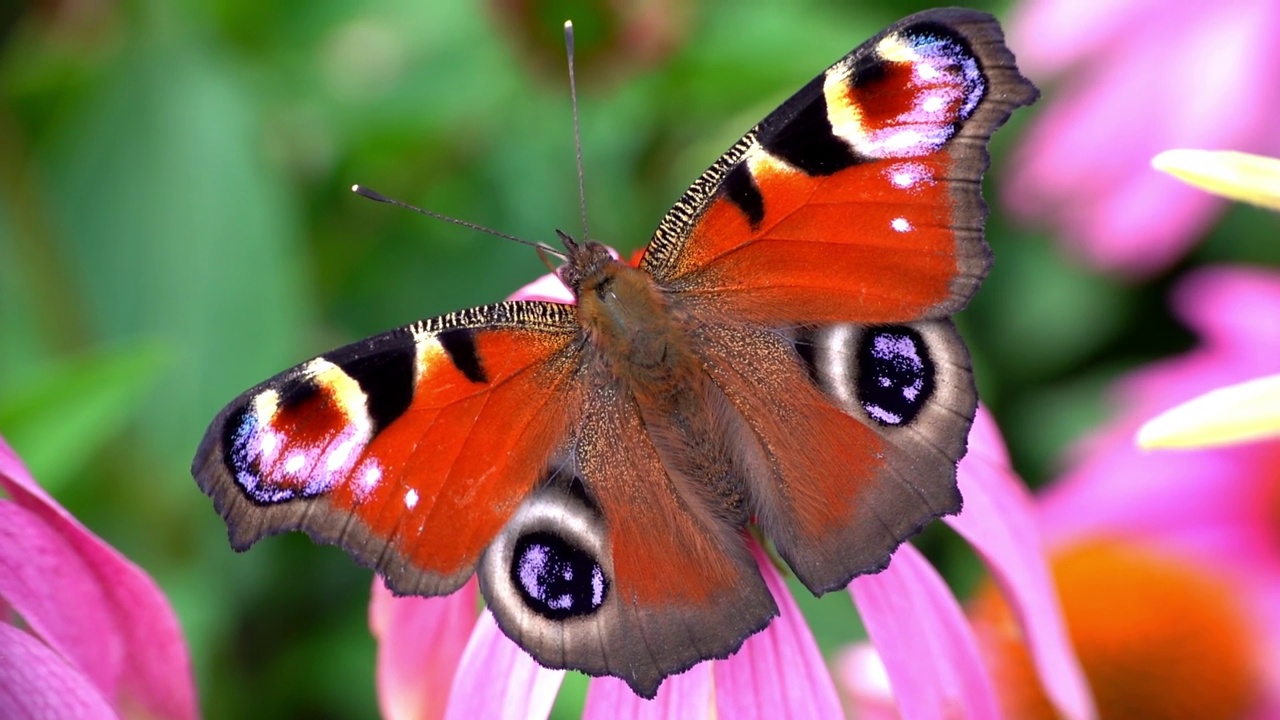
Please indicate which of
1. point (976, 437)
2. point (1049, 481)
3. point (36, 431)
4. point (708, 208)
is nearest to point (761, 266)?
point (708, 208)

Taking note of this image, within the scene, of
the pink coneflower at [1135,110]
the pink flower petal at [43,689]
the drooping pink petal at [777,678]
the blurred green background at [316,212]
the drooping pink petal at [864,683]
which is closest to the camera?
the pink flower petal at [43,689]

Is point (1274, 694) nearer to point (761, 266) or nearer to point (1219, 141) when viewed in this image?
point (1219, 141)

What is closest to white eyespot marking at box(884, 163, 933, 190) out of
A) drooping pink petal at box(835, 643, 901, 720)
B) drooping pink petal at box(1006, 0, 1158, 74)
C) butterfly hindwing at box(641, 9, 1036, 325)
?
butterfly hindwing at box(641, 9, 1036, 325)

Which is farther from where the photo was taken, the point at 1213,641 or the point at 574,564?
the point at 1213,641

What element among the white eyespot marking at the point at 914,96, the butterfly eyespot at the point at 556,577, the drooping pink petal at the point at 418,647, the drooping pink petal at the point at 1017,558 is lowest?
the drooping pink petal at the point at 418,647

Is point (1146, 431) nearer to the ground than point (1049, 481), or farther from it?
farther from it

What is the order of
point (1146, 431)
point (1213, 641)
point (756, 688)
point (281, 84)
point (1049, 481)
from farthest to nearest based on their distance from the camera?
1. point (281, 84)
2. point (1049, 481)
3. point (1213, 641)
4. point (756, 688)
5. point (1146, 431)

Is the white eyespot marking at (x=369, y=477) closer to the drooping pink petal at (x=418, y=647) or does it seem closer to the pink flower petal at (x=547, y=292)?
the drooping pink petal at (x=418, y=647)

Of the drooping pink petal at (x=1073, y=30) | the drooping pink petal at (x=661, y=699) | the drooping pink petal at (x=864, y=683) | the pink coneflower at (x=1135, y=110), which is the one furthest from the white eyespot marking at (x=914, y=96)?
the drooping pink petal at (x=1073, y=30)
